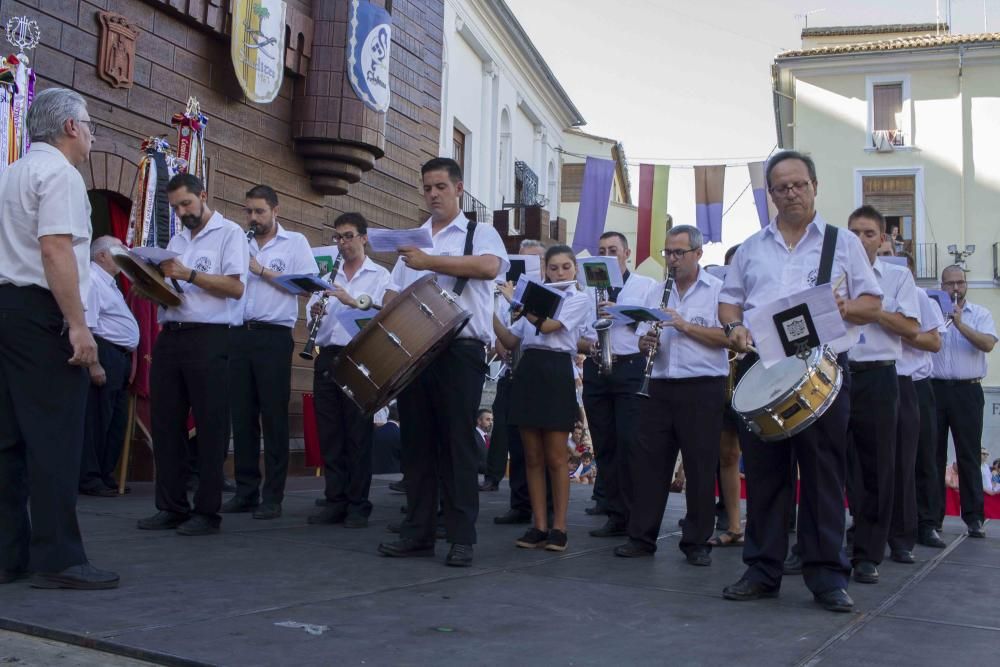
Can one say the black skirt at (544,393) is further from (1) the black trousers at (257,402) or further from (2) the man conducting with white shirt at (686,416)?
(1) the black trousers at (257,402)

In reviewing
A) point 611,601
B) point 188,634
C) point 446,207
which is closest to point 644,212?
point 446,207

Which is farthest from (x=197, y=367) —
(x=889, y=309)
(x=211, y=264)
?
(x=889, y=309)

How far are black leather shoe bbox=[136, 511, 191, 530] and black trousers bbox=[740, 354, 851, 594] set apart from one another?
11.2 ft

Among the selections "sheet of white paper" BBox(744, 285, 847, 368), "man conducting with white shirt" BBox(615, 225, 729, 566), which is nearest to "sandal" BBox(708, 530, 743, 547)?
"man conducting with white shirt" BBox(615, 225, 729, 566)

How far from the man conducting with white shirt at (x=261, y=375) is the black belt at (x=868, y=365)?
3755mm

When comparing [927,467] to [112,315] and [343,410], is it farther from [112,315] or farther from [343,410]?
[112,315]

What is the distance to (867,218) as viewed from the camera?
6.37 m

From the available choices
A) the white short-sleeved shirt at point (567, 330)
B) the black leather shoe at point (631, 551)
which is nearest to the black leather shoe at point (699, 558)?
the black leather shoe at point (631, 551)

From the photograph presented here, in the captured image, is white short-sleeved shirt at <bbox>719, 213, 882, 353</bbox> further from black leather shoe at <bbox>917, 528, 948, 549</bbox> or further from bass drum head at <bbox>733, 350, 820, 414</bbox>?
black leather shoe at <bbox>917, 528, 948, 549</bbox>

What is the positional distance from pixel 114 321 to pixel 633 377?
4298 mm

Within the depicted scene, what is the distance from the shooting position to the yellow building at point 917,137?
31453mm

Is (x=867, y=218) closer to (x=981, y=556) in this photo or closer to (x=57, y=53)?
(x=981, y=556)

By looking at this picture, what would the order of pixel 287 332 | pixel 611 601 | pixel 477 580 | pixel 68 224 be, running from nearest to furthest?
pixel 68 224 < pixel 611 601 < pixel 477 580 < pixel 287 332

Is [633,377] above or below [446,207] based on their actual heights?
below
